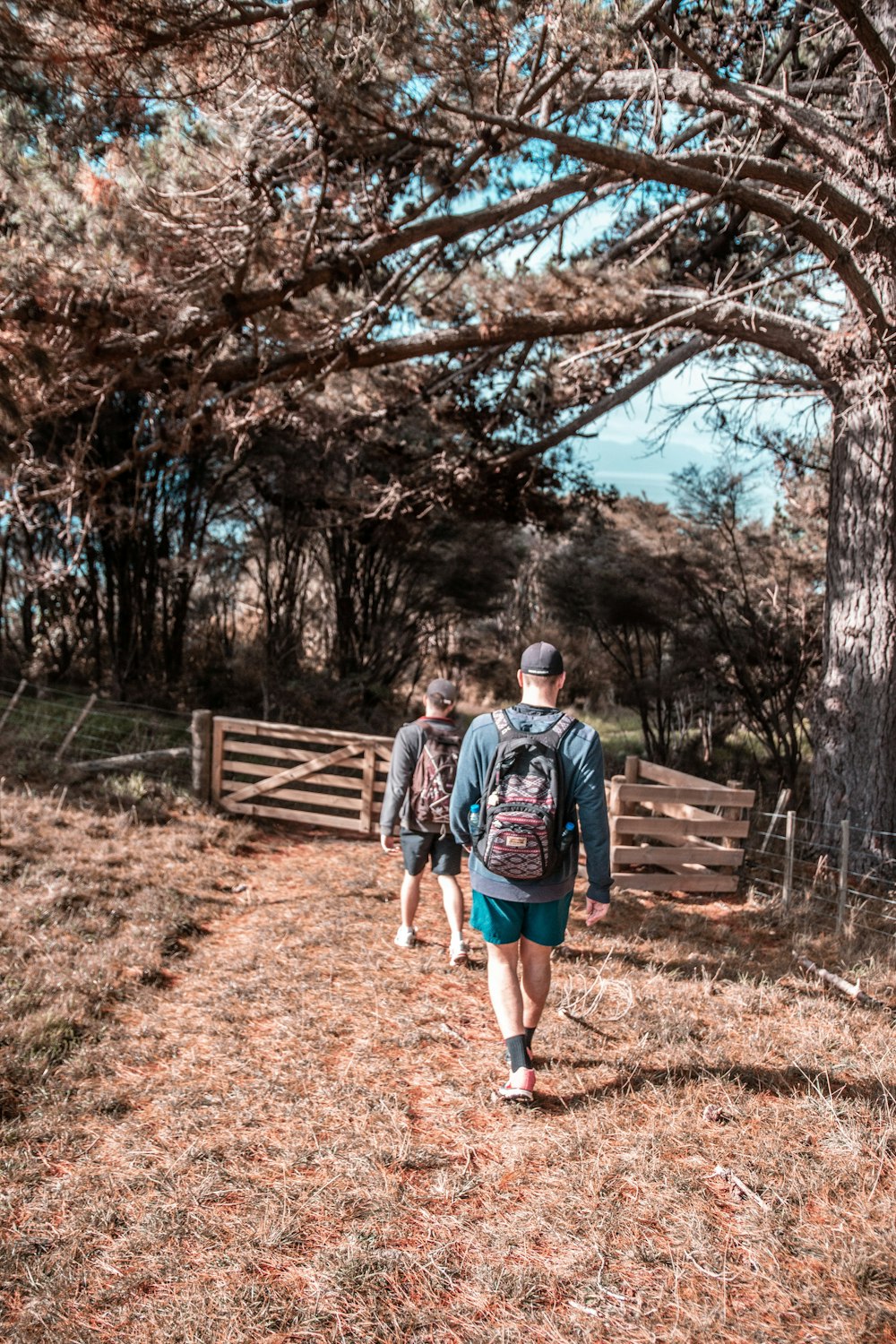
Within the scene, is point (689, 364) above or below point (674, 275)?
below

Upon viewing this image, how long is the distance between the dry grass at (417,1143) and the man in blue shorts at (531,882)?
0.41 meters

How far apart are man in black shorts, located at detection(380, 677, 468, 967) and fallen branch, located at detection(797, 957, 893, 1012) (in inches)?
80.9

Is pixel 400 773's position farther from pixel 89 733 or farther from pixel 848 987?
pixel 89 733

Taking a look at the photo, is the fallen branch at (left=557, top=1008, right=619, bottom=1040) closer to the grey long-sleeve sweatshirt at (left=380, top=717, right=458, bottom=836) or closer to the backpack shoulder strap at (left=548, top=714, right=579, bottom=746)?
the grey long-sleeve sweatshirt at (left=380, top=717, right=458, bottom=836)

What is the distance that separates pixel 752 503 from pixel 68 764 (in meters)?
9.23

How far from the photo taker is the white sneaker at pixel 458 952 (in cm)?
535

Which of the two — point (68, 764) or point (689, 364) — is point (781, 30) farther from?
point (68, 764)

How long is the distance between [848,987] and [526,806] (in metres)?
2.77

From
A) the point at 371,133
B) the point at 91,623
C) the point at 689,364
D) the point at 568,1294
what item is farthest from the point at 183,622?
the point at 568,1294

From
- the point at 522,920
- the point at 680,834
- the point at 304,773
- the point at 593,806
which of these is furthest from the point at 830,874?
the point at 593,806

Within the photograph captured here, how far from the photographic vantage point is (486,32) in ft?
17.3

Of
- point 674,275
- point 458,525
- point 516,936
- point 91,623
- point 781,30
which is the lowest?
point 516,936

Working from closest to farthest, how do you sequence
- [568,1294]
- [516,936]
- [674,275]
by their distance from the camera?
[568,1294], [516,936], [674,275]

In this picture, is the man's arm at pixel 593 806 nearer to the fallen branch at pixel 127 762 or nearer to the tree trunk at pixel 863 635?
the tree trunk at pixel 863 635
